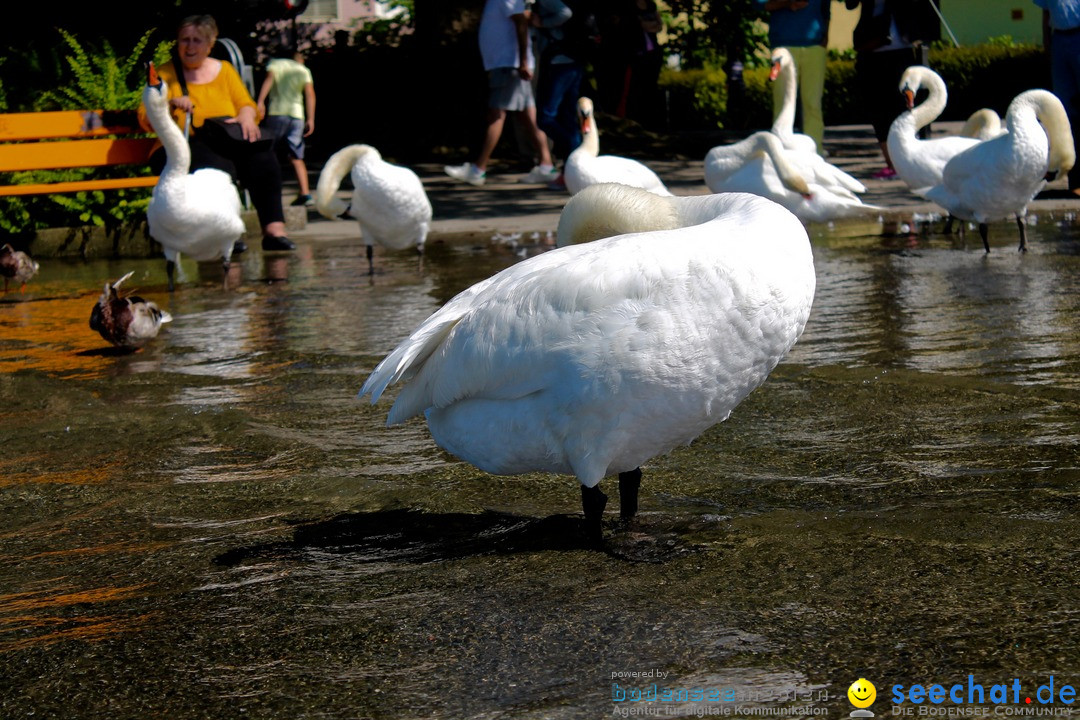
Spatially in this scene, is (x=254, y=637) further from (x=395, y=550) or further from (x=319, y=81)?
(x=319, y=81)

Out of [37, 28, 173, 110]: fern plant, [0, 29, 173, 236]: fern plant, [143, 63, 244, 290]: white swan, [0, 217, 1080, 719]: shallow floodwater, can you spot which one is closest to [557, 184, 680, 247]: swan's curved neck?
[0, 217, 1080, 719]: shallow floodwater

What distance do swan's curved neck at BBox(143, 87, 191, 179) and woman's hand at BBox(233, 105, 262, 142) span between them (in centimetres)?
88

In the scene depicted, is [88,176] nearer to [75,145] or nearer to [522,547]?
[75,145]

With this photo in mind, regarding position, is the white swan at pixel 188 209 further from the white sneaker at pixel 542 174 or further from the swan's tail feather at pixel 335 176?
the white sneaker at pixel 542 174

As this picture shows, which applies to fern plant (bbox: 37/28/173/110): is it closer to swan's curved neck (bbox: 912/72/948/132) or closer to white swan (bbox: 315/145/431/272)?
white swan (bbox: 315/145/431/272)

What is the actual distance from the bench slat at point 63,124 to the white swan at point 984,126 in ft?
24.9

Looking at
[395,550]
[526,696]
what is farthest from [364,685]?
[395,550]

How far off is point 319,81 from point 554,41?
9186mm

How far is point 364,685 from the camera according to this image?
9.29ft

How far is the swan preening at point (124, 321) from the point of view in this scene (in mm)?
6922

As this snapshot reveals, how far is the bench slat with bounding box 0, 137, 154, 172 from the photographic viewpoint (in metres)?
11.4

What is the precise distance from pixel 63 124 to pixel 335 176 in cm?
293

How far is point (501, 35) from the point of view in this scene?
13531 mm

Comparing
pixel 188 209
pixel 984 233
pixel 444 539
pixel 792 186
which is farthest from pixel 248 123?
pixel 444 539
